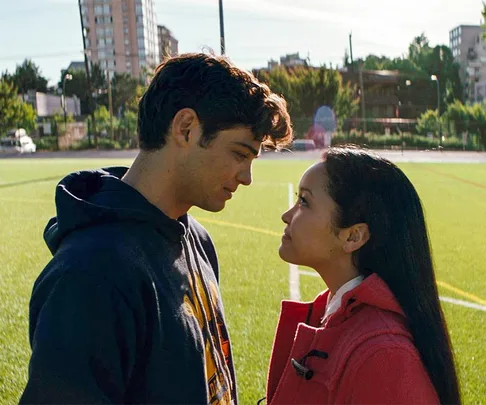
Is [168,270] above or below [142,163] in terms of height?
below

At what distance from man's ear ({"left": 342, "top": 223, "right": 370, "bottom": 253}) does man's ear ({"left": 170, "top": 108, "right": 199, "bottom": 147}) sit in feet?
1.97

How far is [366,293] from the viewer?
201cm

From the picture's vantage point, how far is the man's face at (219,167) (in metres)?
2.15

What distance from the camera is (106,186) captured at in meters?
2.08

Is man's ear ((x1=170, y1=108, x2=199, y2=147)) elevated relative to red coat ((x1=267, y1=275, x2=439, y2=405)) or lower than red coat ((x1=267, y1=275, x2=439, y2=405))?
elevated

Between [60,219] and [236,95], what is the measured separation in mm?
665

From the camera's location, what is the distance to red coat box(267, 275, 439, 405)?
1.86m

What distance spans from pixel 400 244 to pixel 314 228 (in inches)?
12.2

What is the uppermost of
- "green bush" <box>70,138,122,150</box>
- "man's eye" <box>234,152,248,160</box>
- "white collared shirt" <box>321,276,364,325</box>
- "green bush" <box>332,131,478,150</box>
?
"man's eye" <box>234,152,248,160</box>

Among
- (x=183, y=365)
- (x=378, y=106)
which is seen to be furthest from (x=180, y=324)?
(x=378, y=106)

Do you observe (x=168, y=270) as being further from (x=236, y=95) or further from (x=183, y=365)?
(x=236, y=95)

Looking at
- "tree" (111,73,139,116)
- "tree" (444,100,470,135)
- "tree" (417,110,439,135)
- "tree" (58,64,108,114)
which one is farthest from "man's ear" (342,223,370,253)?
"tree" (111,73,139,116)

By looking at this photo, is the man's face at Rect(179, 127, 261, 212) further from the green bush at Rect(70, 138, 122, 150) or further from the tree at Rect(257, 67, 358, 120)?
the tree at Rect(257, 67, 358, 120)

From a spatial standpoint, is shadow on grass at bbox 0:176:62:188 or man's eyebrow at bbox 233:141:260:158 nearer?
man's eyebrow at bbox 233:141:260:158
